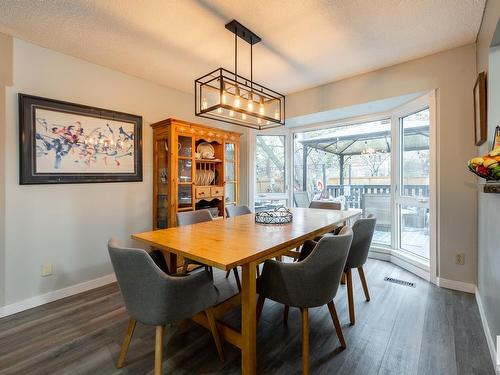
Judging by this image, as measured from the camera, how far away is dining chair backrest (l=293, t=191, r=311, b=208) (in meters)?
4.41

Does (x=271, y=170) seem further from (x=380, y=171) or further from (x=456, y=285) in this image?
(x=456, y=285)

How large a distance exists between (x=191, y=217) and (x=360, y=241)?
1602mm

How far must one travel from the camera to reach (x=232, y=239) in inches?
66.4

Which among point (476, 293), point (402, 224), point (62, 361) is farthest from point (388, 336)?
point (62, 361)

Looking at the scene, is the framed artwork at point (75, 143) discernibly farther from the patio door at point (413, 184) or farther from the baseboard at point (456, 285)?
the baseboard at point (456, 285)

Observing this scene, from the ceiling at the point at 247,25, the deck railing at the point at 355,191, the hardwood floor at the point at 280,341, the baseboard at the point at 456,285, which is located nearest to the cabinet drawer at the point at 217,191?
the ceiling at the point at 247,25

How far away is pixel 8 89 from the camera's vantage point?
222 cm

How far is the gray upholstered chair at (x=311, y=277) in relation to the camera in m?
1.41

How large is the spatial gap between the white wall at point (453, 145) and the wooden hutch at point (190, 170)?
242cm

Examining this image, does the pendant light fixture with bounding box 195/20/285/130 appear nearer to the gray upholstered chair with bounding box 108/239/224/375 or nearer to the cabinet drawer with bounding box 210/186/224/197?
the gray upholstered chair with bounding box 108/239/224/375

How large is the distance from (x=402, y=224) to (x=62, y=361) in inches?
151

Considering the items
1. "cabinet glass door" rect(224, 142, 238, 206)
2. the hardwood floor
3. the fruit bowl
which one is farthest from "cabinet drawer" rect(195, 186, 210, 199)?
the fruit bowl

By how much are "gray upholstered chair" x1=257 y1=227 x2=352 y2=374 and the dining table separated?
0.14m

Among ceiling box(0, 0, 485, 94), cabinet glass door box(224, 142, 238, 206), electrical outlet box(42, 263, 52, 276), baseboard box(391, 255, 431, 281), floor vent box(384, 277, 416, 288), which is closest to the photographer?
ceiling box(0, 0, 485, 94)
